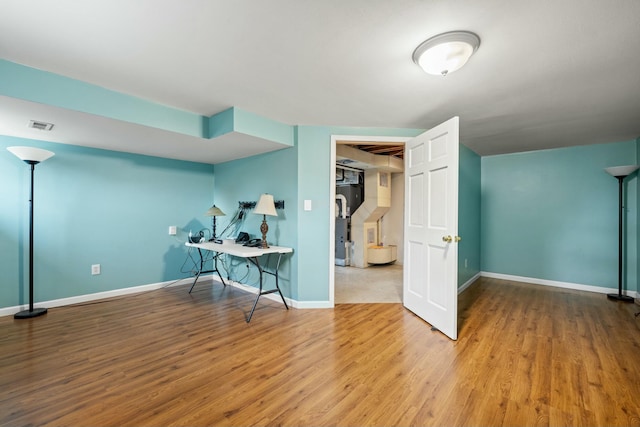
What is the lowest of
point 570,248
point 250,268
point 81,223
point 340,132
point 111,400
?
point 111,400

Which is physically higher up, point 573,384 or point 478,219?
point 478,219

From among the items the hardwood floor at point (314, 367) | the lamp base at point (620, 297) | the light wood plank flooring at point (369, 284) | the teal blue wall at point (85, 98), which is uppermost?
the teal blue wall at point (85, 98)

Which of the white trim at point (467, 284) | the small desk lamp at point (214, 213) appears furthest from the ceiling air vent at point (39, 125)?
the white trim at point (467, 284)

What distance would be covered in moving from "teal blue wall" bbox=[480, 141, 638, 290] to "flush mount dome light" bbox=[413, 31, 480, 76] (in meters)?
3.72

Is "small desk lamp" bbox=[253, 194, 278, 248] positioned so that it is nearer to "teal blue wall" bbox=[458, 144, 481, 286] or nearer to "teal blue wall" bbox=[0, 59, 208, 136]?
"teal blue wall" bbox=[0, 59, 208, 136]

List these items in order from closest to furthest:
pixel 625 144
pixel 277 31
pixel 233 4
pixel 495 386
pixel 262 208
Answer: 1. pixel 233 4
2. pixel 277 31
3. pixel 495 386
4. pixel 262 208
5. pixel 625 144

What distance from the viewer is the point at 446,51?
165cm

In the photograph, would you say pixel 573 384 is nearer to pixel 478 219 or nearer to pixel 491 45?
pixel 491 45

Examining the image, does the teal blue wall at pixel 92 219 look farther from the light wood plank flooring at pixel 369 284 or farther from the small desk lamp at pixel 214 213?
the light wood plank flooring at pixel 369 284

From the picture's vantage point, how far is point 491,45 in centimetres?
167

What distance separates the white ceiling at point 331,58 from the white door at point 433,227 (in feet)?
1.30

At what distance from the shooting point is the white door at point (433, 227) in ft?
7.99

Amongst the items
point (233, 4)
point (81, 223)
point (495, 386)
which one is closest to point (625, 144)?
point (495, 386)

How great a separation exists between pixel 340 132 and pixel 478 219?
10.2ft
